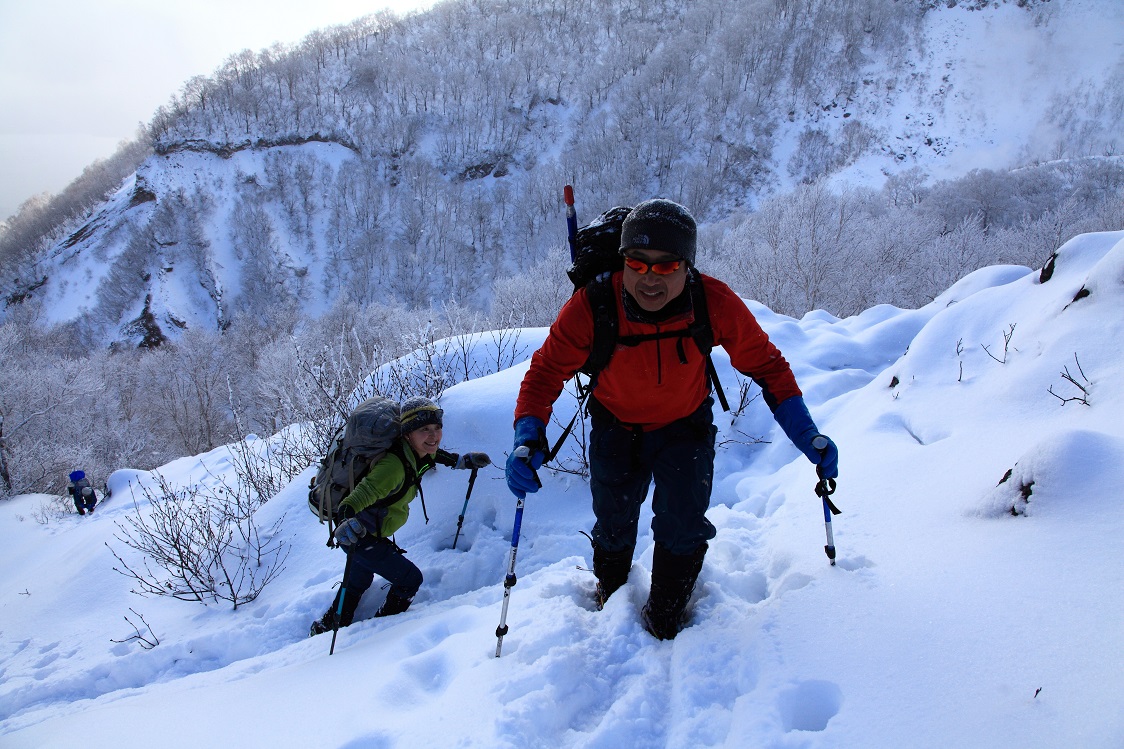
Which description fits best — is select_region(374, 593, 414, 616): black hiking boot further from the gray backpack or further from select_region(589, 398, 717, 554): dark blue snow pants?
select_region(589, 398, 717, 554): dark blue snow pants

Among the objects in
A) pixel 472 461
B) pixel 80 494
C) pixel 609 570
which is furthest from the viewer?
pixel 80 494

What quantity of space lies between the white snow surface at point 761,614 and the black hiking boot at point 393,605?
0.19 meters

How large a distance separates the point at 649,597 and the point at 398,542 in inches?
100

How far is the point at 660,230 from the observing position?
203 cm

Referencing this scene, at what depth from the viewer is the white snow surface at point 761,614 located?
1656mm

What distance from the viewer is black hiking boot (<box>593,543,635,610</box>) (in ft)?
8.52

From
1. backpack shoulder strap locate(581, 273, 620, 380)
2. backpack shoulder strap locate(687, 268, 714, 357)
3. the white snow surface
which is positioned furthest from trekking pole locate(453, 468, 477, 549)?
backpack shoulder strap locate(687, 268, 714, 357)

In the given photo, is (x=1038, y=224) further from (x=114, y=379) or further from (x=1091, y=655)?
(x=114, y=379)

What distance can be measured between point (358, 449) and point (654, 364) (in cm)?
208

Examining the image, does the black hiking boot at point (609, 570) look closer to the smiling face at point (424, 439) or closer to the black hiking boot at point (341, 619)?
the smiling face at point (424, 439)

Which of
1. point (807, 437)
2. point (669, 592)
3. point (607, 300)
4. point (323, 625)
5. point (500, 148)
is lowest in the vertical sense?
point (323, 625)

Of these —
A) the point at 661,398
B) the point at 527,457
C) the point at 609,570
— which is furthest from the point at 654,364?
the point at 609,570

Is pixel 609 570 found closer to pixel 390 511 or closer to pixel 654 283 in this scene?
pixel 654 283

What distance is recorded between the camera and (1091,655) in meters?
1.48
